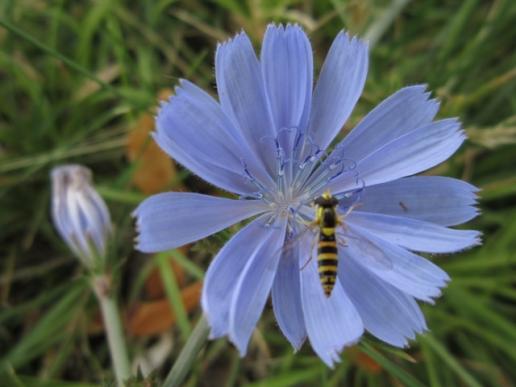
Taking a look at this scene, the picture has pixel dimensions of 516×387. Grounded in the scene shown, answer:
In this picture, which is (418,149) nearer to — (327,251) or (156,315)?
(327,251)

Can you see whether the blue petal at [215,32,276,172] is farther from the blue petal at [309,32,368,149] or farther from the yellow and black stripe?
the yellow and black stripe

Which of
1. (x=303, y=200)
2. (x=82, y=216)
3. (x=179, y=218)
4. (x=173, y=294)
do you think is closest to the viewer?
(x=179, y=218)

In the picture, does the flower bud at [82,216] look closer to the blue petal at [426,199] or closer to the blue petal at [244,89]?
the blue petal at [244,89]

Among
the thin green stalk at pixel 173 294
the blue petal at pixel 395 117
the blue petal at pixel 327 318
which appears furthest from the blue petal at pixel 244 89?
the thin green stalk at pixel 173 294

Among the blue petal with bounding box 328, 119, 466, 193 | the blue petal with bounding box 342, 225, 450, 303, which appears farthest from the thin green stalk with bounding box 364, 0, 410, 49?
the blue petal with bounding box 342, 225, 450, 303

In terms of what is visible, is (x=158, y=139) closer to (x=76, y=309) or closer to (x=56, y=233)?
(x=76, y=309)

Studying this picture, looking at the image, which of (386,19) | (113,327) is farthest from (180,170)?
(386,19)
